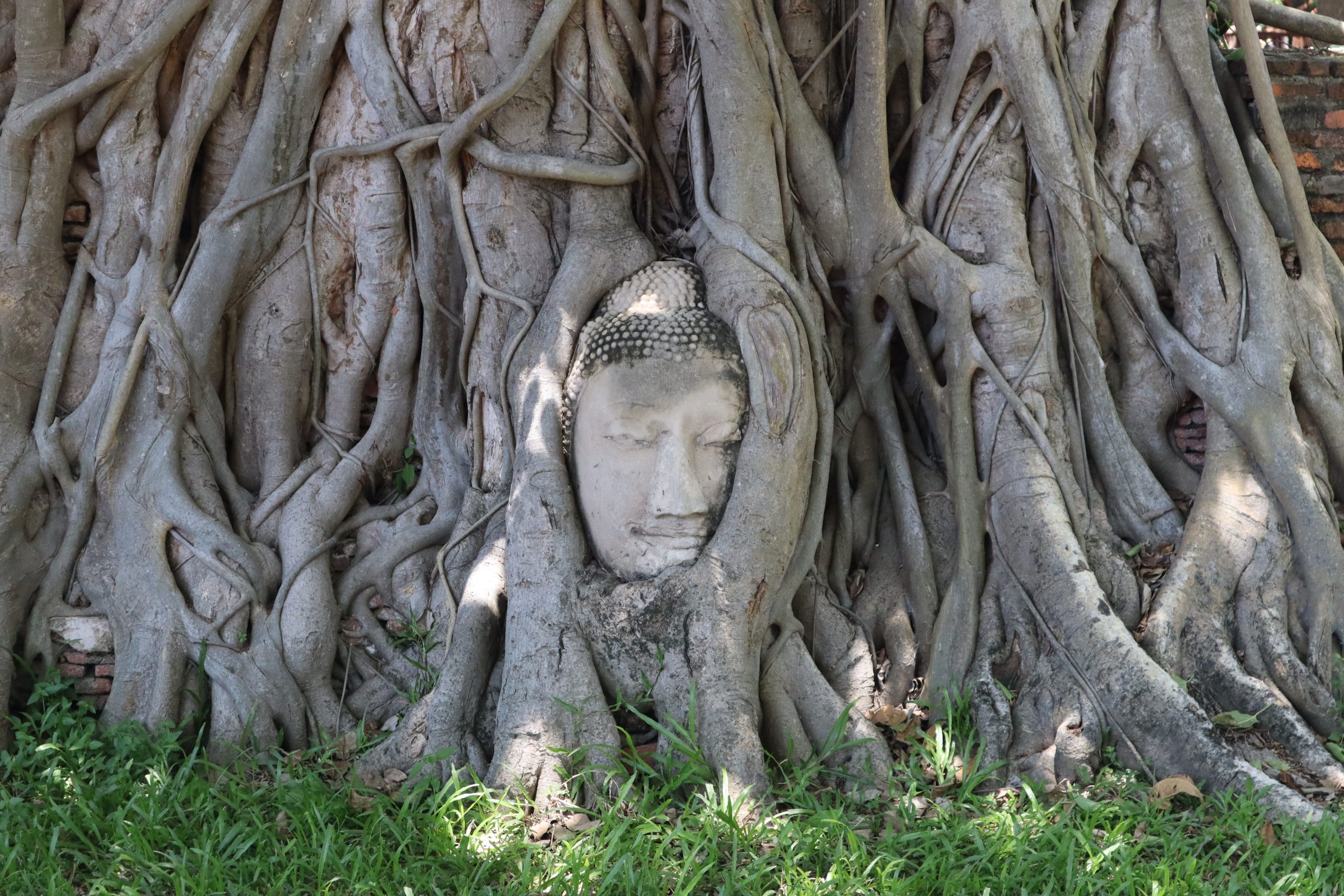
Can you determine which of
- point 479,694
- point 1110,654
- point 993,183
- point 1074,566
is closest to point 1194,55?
point 993,183

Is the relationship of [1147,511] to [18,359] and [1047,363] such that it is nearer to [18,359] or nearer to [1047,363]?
[1047,363]

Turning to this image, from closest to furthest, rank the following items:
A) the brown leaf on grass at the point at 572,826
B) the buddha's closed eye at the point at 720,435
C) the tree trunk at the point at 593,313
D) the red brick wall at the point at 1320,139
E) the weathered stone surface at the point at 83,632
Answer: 1. the brown leaf on grass at the point at 572,826
2. the buddha's closed eye at the point at 720,435
3. the tree trunk at the point at 593,313
4. the weathered stone surface at the point at 83,632
5. the red brick wall at the point at 1320,139

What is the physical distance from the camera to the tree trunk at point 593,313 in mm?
3340

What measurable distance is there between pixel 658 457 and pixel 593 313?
0.63m

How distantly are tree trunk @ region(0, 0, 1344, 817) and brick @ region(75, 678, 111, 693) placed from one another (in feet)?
0.54

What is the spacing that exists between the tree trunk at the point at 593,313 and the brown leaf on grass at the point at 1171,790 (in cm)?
40

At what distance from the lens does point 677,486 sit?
10.2 ft

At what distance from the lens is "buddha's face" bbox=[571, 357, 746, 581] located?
10.4 ft

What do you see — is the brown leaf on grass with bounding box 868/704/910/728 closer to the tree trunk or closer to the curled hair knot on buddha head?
the tree trunk

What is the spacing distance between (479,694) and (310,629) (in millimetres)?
652

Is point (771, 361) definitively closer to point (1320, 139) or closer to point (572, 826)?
point (572, 826)

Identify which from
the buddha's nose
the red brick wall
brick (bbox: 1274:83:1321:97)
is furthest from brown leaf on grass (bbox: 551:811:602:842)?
brick (bbox: 1274:83:1321:97)

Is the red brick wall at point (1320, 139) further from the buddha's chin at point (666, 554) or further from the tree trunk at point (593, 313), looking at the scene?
the buddha's chin at point (666, 554)

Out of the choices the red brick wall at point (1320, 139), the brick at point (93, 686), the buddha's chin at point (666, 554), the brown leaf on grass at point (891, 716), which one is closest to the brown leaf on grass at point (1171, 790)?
the brown leaf on grass at point (891, 716)
